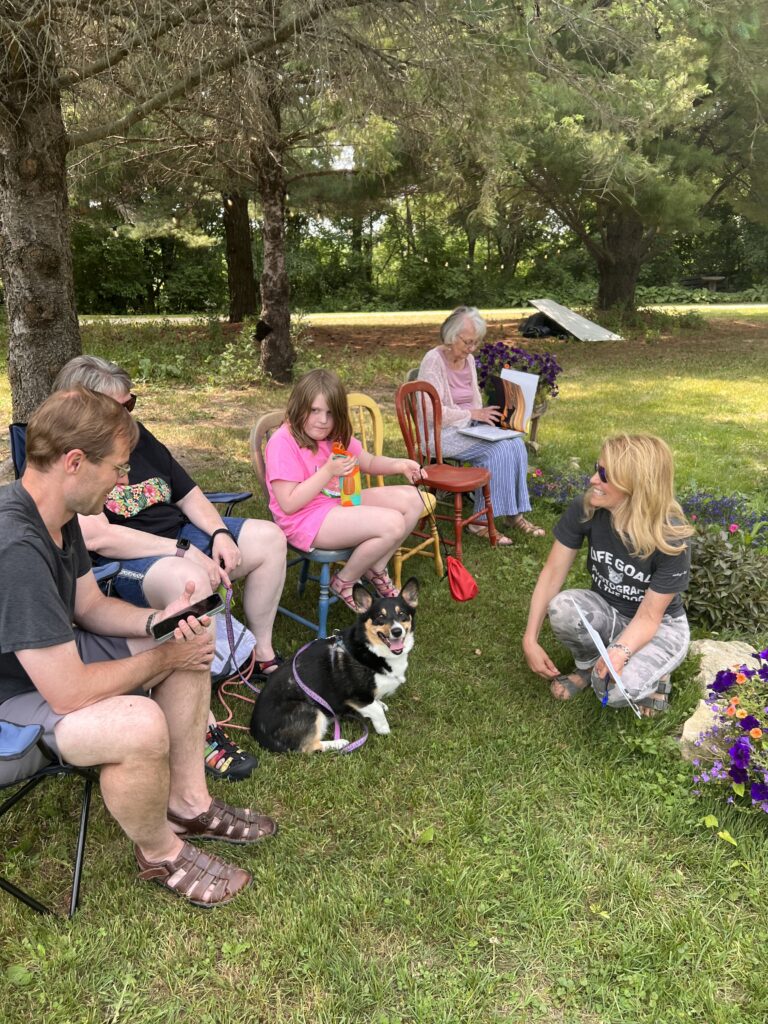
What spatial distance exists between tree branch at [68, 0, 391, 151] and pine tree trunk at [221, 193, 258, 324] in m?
8.59

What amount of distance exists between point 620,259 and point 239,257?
27.4 feet

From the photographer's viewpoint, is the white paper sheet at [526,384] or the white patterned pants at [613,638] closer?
the white patterned pants at [613,638]

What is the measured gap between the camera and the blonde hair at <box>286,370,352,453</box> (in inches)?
127

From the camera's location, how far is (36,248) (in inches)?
160

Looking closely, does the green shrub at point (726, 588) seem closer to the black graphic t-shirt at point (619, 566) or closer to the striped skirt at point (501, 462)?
the black graphic t-shirt at point (619, 566)

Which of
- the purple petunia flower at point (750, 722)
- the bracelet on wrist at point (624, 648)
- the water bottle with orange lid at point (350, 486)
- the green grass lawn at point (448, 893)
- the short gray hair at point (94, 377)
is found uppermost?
the short gray hair at point (94, 377)

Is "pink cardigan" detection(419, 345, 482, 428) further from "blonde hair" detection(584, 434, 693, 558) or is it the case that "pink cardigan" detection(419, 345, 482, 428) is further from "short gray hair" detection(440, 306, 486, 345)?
"blonde hair" detection(584, 434, 693, 558)

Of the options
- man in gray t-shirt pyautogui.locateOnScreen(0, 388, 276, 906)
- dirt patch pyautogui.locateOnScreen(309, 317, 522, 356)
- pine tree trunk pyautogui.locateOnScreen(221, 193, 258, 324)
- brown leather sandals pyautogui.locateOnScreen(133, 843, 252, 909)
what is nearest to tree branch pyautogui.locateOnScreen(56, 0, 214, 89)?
man in gray t-shirt pyautogui.locateOnScreen(0, 388, 276, 906)

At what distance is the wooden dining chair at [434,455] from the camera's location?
13.7 ft

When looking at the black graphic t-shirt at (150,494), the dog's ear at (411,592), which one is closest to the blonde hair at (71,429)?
the black graphic t-shirt at (150,494)

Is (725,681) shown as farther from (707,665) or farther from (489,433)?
(489,433)

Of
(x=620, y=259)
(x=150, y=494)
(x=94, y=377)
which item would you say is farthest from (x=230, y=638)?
(x=620, y=259)

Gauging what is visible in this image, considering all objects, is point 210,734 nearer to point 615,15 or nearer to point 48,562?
point 48,562

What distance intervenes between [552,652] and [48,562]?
239cm
